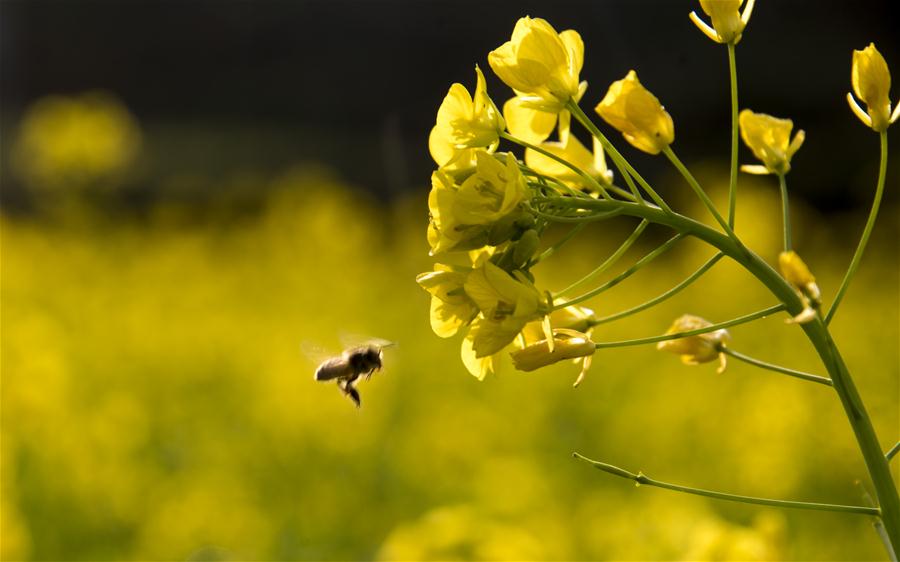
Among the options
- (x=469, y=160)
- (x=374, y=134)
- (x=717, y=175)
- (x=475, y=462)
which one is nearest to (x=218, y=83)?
(x=374, y=134)

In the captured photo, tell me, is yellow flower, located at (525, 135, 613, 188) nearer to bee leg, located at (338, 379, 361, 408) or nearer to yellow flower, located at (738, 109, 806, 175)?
yellow flower, located at (738, 109, 806, 175)

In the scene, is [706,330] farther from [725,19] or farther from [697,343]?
[725,19]

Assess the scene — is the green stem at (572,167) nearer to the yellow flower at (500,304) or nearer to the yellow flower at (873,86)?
the yellow flower at (500,304)

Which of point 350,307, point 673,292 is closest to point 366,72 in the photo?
point 350,307

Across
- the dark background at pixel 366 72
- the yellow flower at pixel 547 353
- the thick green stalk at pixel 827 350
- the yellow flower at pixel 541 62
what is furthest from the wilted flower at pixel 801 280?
the dark background at pixel 366 72

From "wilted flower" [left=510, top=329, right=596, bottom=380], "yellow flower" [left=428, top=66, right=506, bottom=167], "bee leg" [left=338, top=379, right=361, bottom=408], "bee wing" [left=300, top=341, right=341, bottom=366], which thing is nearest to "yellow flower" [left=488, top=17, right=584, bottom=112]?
"yellow flower" [left=428, top=66, right=506, bottom=167]

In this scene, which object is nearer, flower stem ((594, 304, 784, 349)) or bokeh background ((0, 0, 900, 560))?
flower stem ((594, 304, 784, 349))
